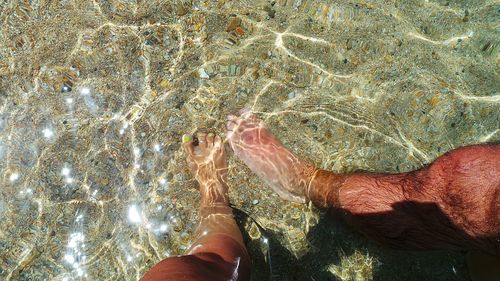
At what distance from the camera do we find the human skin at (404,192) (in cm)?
252

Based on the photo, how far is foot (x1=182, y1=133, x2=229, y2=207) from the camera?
3365mm

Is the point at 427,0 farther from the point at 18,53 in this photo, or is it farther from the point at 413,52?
the point at 18,53

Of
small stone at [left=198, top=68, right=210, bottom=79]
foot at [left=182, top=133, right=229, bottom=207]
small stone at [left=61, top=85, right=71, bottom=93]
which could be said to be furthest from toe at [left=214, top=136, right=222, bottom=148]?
small stone at [left=61, top=85, right=71, bottom=93]

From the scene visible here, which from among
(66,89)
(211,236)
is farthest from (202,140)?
(66,89)

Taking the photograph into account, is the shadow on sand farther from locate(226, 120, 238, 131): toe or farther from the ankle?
locate(226, 120, 238, 131): toe

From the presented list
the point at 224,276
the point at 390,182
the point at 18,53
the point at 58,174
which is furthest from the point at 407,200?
the point at 18,53

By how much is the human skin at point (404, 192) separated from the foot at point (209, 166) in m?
0.15

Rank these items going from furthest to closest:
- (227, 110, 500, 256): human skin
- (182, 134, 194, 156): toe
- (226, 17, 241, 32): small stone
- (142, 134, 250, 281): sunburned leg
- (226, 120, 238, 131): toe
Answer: (226, 17, 241, 32): small stone, (226, 120, 238, 131): toe, (182, 134, 194, 156): toe, (227, 110, 500, 256): human skin, (142, 134, 250, 281): sunburned leg

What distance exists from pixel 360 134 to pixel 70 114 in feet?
7.63

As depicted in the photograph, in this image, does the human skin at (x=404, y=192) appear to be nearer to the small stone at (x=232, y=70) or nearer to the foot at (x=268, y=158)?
the foot at (x=268, y=158)

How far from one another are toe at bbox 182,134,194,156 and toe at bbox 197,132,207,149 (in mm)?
64

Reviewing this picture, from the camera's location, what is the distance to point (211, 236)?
10.3 ft

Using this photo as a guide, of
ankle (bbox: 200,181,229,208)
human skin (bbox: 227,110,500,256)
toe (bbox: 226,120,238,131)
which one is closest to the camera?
human skin (bbox: 227,110,500,256)

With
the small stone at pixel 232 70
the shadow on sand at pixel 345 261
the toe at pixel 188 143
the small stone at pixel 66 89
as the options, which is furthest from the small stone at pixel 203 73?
the shadow on sand at pixel 345 261
